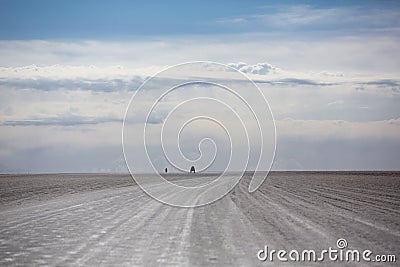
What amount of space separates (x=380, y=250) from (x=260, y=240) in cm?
248

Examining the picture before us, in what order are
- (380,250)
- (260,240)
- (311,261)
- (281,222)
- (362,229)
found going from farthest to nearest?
(281,222)
(362,229)
(260,240)
(380,250)
(311,261)

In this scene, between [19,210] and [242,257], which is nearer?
[242,257]

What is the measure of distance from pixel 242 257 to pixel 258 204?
1194 cm

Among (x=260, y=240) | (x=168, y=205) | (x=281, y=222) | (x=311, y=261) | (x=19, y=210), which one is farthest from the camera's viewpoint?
(x=168, y=205)

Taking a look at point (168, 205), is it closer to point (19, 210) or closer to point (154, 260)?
point (19, 210)

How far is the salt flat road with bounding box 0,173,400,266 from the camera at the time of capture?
1137cm

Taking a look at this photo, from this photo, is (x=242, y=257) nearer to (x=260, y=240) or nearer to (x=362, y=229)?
(x=260, y=240)

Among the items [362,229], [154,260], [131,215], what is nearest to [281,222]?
[362,229]

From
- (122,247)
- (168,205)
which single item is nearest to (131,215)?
(168,205)

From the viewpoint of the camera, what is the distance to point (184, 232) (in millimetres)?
14742

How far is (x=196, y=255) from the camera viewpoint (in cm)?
1141

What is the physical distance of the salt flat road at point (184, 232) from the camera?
1137 cm

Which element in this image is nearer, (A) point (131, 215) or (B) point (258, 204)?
(A) point (131, 215)

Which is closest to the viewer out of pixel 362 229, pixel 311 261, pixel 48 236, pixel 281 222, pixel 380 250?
pixel 311 261
